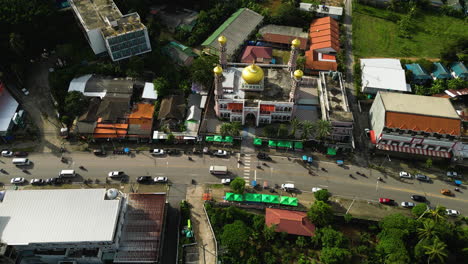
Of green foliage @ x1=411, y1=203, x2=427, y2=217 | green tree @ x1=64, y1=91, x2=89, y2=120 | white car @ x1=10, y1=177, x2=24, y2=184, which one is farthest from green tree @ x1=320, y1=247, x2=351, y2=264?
green tree @ x1=64, y1=91, x2=89, y2=120

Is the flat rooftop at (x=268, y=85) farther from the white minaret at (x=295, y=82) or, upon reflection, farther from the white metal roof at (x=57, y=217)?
the white metal roof at (x=57, y=217)

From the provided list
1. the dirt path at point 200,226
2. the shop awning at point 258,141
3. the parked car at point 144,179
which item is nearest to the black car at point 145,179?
the parked car at point 144,179

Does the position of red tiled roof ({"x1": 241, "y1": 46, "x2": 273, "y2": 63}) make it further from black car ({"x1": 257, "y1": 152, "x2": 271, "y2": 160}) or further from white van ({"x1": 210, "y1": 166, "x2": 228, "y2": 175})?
white van ({"x1": 210, "y1": 166, "x2": 228, "y2": 175})

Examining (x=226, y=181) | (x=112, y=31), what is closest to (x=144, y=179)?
(x=226, y=181)

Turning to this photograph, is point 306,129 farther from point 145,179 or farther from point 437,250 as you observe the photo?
point 145,179

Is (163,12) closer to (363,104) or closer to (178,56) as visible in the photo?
(178,56)

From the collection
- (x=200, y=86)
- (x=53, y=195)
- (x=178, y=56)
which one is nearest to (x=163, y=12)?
(x=178, y=56)
